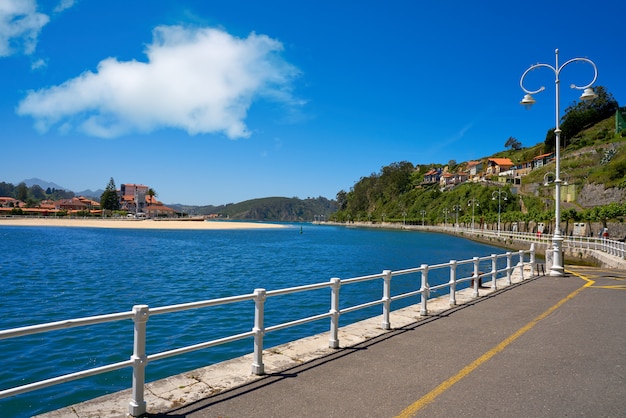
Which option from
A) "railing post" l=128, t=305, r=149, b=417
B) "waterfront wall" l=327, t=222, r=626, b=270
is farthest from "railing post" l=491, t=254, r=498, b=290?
"railing post" l=128, t=305, r=149, b=417

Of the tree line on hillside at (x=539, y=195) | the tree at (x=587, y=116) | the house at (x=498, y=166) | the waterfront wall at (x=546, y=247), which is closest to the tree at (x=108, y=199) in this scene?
the tree line on hillside at (x=539, y=195)

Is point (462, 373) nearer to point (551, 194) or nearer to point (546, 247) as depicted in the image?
point (546, 247)

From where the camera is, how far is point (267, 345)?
13.2 metres

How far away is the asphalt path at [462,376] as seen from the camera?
512 centimetres

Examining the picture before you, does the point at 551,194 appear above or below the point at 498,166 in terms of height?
below

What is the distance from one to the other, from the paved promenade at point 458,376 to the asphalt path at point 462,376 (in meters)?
0.01

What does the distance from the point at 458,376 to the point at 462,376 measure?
6 cm

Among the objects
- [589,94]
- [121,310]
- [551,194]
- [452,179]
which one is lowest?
[121,310]

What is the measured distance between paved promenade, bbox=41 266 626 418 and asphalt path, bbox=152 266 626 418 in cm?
1

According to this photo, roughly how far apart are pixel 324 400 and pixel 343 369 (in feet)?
4.24

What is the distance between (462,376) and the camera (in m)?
6.25

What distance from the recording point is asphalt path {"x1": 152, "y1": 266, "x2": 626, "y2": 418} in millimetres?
5117

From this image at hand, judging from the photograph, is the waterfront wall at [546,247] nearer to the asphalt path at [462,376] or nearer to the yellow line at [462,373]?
the yellow line at [462,373]

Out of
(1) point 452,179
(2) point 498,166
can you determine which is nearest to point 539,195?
(2) point 498,166
